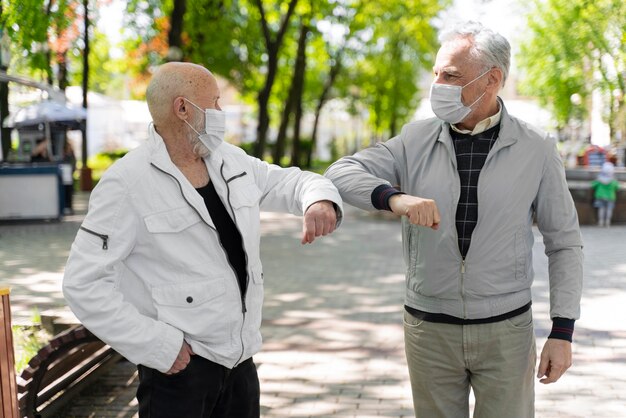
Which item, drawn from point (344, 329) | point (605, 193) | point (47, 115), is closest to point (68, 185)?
point (47, 115)

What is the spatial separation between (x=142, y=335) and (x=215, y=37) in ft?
89.0

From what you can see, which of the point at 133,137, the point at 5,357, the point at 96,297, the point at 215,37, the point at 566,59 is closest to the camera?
the point at 96,297

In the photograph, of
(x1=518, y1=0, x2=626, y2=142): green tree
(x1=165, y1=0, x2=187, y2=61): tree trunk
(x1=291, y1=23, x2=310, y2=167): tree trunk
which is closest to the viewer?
(x1=165, y1=0, x2=187, y2=61): tree trunk

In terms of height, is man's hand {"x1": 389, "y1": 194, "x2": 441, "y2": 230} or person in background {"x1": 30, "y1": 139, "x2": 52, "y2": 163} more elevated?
man's hand {"x1": 389, "y1": 194, "x2": 441, "y2": 230}

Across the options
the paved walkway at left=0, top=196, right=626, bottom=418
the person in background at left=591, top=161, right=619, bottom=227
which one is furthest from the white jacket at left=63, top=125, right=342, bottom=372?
the person in background at left=591, top=161, right=619, bottom=227

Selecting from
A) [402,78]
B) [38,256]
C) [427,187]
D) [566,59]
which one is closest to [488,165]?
[427,187]

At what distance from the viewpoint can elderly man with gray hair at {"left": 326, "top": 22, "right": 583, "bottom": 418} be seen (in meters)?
2.92

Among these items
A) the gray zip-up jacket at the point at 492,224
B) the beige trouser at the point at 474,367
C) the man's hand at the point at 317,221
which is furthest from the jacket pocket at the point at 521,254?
the man's hand at the point at 317,221

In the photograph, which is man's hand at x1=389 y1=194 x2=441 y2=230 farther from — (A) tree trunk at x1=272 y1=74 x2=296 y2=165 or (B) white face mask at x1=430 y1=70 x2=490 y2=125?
(A) tree trunk at x1=272 y1=74 x2=296 y2=165

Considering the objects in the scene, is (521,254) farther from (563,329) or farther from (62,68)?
(62,68)

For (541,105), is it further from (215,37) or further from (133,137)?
(133,137)

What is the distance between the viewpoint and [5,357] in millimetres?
3506

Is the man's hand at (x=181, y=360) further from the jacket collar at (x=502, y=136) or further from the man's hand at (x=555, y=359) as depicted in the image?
the man's hand at (x=555, y=359)

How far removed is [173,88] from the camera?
9.17ft
